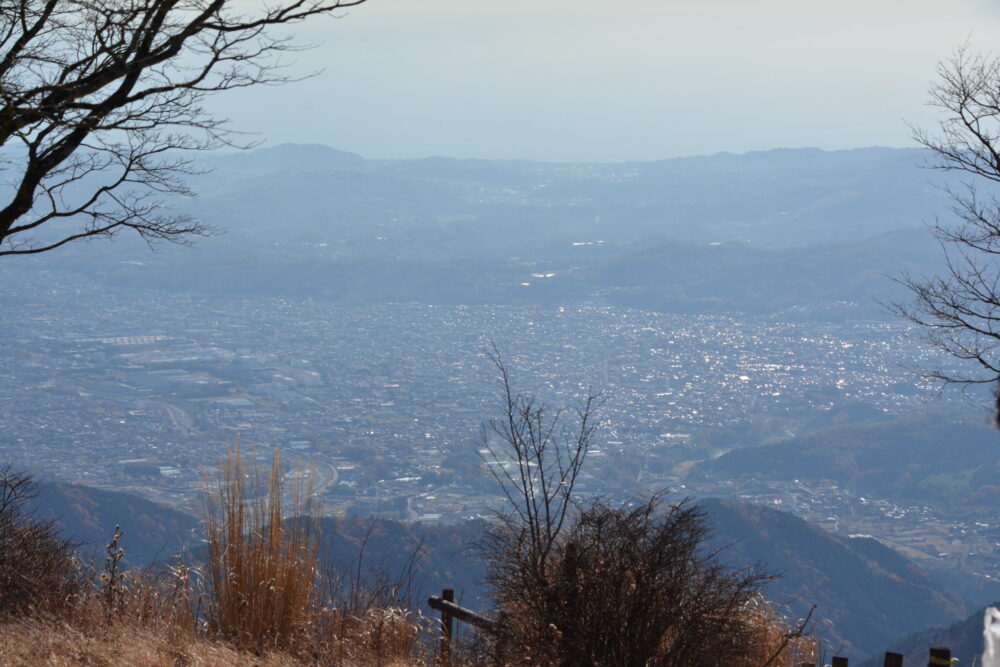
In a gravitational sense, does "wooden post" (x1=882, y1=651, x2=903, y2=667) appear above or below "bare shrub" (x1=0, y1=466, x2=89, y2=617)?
below

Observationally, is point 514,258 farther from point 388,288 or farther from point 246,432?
point 246,432

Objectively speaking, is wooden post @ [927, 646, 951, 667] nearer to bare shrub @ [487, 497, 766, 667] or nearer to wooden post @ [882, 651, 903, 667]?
wooden post @ [882, 651, 903, 667]

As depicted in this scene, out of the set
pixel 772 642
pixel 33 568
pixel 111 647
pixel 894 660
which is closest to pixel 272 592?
pixel 111 647

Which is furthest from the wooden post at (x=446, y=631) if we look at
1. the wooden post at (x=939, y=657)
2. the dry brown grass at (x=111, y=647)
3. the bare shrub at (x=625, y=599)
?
the wooden post at (x=939, y=657)

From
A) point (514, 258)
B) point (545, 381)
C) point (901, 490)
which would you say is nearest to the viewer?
point (901, 490)

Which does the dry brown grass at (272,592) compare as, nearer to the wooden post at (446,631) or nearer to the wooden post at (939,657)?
the wooden post at (446,631)

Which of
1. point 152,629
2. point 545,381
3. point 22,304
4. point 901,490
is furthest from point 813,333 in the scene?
point 152,629

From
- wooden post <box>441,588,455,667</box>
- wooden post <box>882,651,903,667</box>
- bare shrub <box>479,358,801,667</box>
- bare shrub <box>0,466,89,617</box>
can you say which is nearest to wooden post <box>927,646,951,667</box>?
wooden post <box>882,651,903,667</box>
